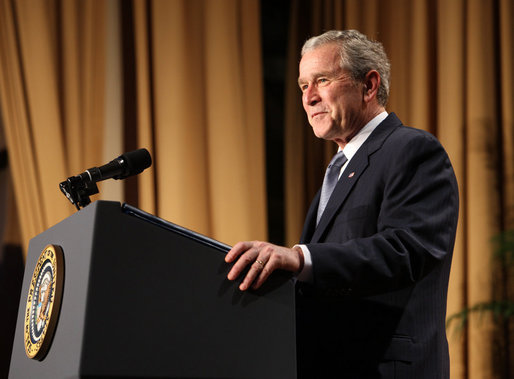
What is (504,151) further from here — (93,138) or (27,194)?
(27,194)

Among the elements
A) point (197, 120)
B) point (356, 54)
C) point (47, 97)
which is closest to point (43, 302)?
point (356, 54)

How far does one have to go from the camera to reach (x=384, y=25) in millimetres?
3770

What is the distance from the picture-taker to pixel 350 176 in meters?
1.69

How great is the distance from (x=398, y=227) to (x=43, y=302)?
763mm

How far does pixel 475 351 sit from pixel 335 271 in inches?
85.1

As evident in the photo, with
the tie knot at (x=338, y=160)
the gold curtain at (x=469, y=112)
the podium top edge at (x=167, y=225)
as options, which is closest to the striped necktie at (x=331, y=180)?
the tie knot at (x=338, y=160)

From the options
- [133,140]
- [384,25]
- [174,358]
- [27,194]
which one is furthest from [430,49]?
[174,358]

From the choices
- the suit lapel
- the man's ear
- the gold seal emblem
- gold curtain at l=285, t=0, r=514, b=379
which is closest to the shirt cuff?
the suit lapel

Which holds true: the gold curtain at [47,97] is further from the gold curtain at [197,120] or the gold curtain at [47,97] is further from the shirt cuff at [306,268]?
the shirt cuff at [306,268]

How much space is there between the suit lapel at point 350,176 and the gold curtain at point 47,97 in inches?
75.3

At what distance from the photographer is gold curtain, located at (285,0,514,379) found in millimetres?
3199

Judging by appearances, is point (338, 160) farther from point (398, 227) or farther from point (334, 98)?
point (398, 227)

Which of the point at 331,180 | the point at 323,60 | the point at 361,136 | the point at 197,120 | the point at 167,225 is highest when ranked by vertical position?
the point at 197,120

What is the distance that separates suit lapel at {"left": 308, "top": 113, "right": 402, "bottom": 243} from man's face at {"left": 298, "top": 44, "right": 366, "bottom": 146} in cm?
15
